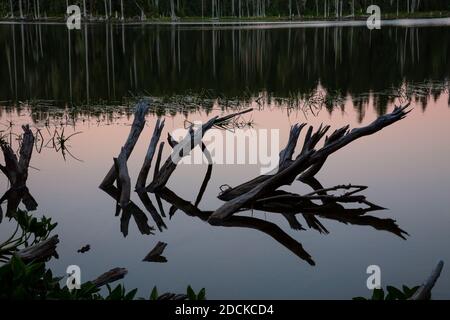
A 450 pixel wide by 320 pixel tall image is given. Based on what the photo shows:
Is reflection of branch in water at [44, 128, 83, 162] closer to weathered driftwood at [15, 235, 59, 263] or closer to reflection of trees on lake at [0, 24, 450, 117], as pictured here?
reflection of trees on lake at [0, 24, 450, 117]

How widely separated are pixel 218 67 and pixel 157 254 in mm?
30195

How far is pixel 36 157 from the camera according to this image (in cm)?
1675

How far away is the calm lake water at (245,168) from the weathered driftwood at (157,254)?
115 millimetres

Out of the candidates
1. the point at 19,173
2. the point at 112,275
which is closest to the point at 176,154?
the point at 19,173

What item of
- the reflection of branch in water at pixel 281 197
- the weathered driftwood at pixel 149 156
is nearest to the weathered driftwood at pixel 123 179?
the reflection of branch in water at pixel 281 197

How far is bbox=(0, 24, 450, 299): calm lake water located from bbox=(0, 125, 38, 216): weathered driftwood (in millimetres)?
249

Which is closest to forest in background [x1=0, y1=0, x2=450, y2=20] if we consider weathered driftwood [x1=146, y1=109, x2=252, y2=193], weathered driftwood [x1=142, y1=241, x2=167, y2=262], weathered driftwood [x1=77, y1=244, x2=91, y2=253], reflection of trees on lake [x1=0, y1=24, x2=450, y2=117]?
reflection of trees on lake [x1=0, y1=24, x2=450, y2=117]

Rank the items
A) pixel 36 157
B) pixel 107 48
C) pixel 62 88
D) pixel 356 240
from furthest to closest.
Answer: pixel 107 48 → pixel 62 88 → pixel 36 157 → pixel 356 240

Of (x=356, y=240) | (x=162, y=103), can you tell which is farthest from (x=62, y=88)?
(x=356, y=240)

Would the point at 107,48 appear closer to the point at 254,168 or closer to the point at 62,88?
the point at 62,88

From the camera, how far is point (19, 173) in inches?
539

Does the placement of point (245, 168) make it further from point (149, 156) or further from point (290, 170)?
point (290, 170)

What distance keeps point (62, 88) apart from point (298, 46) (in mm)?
28530
